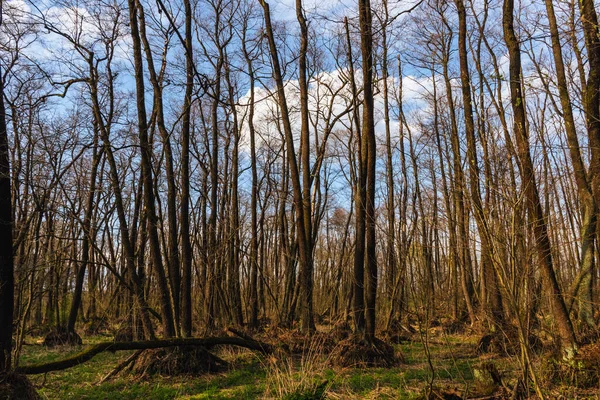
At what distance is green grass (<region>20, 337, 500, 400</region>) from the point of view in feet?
19.9

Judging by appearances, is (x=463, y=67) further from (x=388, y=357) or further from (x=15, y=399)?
(x=15, y=399)

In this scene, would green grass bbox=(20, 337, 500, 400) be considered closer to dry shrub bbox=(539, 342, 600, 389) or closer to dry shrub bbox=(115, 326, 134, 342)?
dry shrub bbox=(539, 342, 600, 389)

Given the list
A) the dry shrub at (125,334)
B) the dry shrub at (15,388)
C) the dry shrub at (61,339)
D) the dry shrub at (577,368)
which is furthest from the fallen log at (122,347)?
the dry shrub at (61,339)

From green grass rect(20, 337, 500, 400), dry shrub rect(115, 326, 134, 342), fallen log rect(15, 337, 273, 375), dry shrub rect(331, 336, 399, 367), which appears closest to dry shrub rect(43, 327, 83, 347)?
dry shrub rect(115, 326, 134, 342)

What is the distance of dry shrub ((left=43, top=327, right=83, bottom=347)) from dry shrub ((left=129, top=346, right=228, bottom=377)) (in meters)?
6.67

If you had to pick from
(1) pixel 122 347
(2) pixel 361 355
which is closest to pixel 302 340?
(2) pixel 361 355

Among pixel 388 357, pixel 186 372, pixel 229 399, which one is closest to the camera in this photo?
pixel 229 399

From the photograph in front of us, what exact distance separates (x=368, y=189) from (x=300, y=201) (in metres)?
2.30

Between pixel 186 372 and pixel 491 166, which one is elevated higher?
pixel 491 166

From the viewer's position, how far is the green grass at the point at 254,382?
19.9 ft

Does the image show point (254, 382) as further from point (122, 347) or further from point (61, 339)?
point (61, 339)

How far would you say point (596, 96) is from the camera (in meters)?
7.17

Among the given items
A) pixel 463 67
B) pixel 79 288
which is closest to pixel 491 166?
pixel 463 67

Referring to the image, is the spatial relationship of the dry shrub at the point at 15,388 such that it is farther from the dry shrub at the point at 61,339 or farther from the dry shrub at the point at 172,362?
the dry shrub at the point at 61,339
